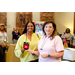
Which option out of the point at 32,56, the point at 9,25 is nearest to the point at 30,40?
the point at 32,56

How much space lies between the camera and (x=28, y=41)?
1181mm

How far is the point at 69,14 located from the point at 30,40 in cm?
322

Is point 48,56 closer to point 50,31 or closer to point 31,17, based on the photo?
point 50,31

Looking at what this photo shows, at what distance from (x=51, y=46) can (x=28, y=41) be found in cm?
41

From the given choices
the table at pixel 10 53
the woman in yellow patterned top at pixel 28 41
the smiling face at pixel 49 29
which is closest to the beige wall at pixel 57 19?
the table at pixel 10 53

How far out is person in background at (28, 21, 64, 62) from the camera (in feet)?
2.77

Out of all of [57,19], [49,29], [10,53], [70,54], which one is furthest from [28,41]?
[57,19]

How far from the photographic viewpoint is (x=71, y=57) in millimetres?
1599

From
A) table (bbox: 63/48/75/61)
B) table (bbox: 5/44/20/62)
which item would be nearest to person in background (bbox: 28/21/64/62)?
table (bbox: 63/48/75/61)

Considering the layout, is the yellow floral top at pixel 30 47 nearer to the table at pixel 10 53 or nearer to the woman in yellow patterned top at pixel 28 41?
the woman in yellow patterned top at pixel 28 41

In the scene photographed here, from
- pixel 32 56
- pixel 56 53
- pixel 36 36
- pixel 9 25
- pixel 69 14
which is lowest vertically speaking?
pixel 32 56

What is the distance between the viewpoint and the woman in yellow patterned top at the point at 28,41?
117 cm

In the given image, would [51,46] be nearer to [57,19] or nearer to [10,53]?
[10,53]
